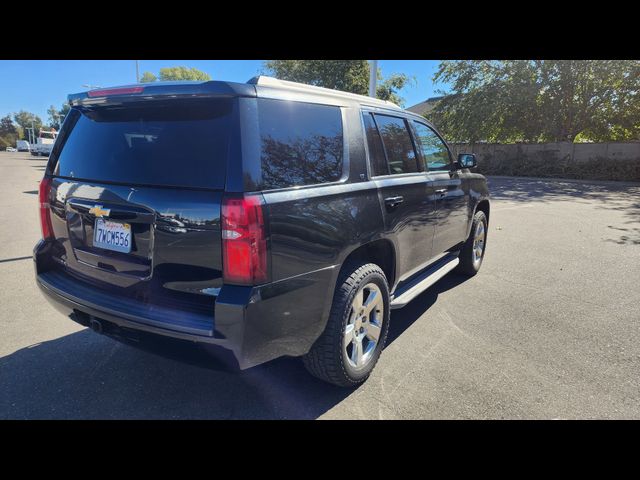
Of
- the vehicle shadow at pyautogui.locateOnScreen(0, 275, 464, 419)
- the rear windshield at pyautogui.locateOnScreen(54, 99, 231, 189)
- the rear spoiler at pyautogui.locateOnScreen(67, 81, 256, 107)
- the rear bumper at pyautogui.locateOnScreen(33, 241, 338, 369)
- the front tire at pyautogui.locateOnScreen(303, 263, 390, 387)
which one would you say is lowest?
the vehicle shadow at pyautogui.locateOnScreen(0, 275, 464, 419)

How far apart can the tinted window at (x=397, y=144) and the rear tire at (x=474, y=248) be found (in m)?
1.80

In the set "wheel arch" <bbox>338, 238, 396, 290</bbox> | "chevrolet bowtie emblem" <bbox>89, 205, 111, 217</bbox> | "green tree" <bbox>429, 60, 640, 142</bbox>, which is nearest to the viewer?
"chevrolet bowtie emblem" <bbox>89, 205, 111, 217</bbox>

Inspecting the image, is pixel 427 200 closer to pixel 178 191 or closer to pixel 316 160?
pixel 316 160

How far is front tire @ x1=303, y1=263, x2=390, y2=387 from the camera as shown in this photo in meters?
2.59

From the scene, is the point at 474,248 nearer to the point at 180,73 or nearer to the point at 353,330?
the point at 353,330

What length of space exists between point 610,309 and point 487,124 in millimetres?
21601

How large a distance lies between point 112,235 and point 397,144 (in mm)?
2323

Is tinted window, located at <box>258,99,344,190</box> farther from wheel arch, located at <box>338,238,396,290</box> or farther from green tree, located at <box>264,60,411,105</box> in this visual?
green tree, located at <box>264,60,411,105</box>

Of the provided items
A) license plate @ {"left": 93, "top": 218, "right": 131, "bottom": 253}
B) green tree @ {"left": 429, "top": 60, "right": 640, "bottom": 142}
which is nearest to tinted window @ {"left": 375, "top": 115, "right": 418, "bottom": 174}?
license plate @ {"left": 93, "top": 218, "right": 131, "bottom": 253}

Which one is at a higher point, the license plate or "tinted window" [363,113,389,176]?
"tinted window" [363,113,389,176]

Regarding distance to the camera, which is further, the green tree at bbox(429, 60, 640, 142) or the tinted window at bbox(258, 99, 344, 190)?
the green tree at bbox(429, 60, 640, 142)

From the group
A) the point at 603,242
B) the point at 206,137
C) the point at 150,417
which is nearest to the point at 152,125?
the point at 206,137

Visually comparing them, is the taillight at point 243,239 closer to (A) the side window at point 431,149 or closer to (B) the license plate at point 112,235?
(B) the license plate at point 112,235

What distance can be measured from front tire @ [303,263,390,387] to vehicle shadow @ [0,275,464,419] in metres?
0.21
